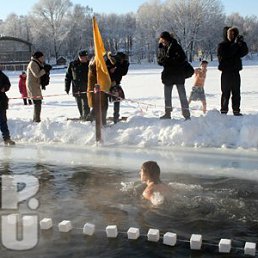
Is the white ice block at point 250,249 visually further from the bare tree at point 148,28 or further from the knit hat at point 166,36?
the bare tree at point 148,28

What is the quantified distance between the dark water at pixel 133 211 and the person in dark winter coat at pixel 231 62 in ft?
11.2

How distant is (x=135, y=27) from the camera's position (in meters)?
112

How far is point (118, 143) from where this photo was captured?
962 centimetres

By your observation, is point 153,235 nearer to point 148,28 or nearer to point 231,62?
point 231,62

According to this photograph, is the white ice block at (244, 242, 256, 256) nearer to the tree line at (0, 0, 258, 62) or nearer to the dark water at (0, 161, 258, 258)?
the dark water at (0, 161, 258, 258)

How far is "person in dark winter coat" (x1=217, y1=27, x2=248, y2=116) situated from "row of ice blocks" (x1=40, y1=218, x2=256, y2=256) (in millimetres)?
5730

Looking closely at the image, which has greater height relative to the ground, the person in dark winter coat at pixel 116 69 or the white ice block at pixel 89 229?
the person in dark winter coat at pixel 116 69

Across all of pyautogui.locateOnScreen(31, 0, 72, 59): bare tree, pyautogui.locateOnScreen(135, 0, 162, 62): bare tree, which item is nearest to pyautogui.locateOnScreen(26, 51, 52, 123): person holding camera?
pyautogui.locateOnScreen(135, 0, 162, 62): bare tree

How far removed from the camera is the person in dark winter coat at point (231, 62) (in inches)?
388

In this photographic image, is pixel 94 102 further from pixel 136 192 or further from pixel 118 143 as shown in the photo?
pixel 136 192

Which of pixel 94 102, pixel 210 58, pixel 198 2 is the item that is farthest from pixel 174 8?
pixel 94 102

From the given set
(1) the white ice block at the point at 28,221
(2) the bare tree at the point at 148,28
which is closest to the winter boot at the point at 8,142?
(1) the white ice block at the point at 28,221

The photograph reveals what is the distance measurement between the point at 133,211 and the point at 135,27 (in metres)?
110

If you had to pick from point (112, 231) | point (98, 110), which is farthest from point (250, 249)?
point (98, 110)
